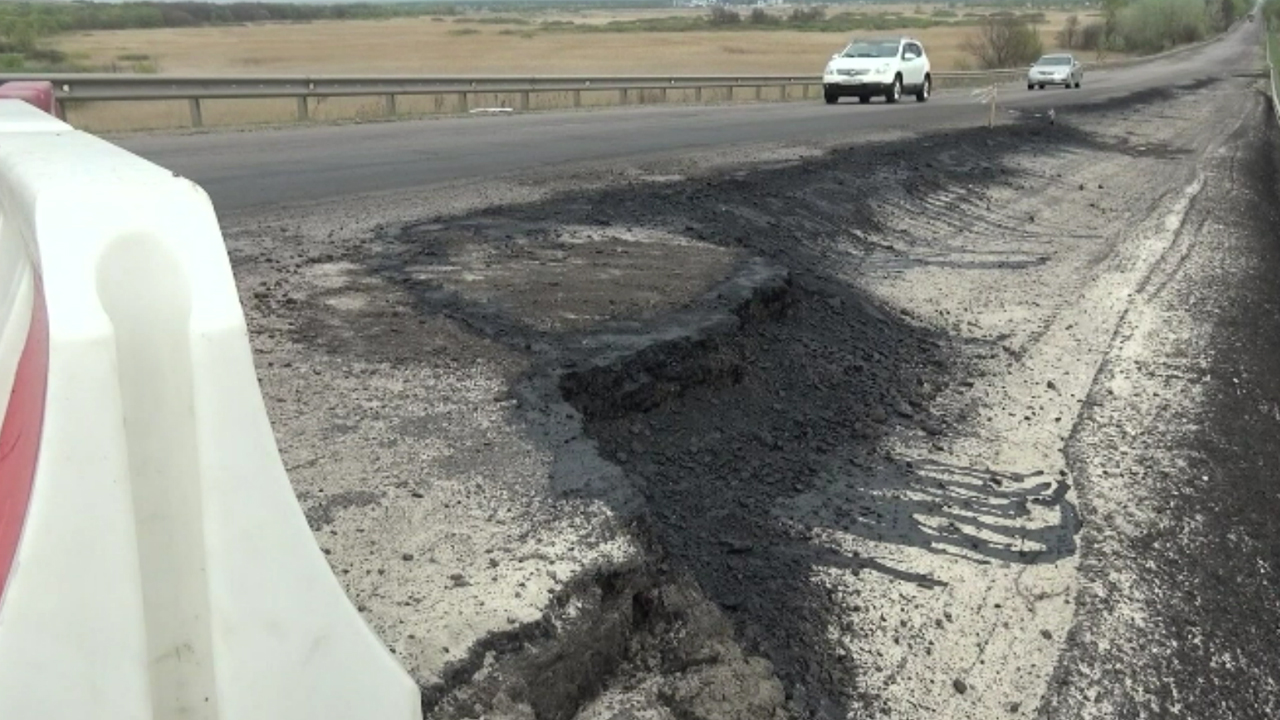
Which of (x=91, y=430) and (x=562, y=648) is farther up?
(x=91, y=430)

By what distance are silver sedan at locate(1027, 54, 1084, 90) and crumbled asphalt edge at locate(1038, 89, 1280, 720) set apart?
4262cm

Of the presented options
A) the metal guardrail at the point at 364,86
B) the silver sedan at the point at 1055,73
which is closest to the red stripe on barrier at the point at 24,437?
the metal guardrail at the point at 364,86

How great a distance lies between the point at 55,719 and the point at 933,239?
11189mm

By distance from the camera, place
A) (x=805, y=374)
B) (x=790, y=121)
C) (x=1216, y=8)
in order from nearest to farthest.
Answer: (x=805, y=374) → (x=790, y=121) → (x=1216, y=8)

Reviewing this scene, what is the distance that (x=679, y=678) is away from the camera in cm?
376

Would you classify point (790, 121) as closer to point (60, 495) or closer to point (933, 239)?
point (933, 239)

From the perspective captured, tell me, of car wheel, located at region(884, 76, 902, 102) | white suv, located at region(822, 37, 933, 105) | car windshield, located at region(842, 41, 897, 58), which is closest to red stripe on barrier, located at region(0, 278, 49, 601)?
white suv, located at region(822, 37, 933, 105)

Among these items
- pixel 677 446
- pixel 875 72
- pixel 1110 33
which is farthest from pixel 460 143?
pixel 1110 33

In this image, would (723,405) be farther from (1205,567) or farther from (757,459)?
(1205,567)

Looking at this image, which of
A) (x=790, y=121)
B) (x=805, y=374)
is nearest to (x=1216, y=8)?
(x=790, y=121)

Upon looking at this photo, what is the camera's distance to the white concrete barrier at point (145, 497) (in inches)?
76.2

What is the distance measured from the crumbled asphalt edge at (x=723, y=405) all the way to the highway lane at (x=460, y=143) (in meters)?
Answer: 2.47

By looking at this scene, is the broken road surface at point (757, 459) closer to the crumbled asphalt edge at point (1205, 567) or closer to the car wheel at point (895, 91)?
the crumbled asphalt edge at point (1205, 567)

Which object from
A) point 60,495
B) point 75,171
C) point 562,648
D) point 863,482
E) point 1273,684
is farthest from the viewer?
point 863,482
